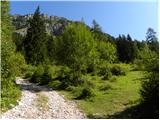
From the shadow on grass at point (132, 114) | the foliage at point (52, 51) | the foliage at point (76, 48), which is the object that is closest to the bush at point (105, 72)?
the foliage at point (76, 48)

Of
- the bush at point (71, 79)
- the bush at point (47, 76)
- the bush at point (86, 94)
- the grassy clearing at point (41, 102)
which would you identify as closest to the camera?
the grassy clearing at point (41, 102)

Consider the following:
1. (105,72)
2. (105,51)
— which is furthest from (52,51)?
(105,72)

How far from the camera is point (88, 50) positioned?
48969 millimetres

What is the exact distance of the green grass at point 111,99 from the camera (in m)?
28.5

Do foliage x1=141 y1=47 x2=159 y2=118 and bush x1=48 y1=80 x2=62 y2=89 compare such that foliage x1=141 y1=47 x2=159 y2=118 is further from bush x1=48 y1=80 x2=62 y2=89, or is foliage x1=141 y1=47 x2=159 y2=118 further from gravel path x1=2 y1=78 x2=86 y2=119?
bush x1=48 y1=80 x2=62 y2=89

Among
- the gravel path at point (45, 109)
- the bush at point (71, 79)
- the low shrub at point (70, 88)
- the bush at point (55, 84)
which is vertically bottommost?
the gravel path at point (45, 109)

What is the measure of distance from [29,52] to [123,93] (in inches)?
1921

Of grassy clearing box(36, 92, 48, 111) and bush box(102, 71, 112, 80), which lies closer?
grassy clearing box(36, 92, 48, 111)

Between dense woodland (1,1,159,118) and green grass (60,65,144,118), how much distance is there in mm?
801

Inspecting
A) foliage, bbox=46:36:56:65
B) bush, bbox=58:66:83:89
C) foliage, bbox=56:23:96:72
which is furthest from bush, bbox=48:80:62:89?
Answer: foliage, bbox=46:36:56:65

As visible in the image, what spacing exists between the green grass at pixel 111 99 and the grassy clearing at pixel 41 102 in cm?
246

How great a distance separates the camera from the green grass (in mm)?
28453

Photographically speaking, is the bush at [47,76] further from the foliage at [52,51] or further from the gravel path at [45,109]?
the gravel path at [45,109]

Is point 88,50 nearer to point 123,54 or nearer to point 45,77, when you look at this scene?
point 45,77
